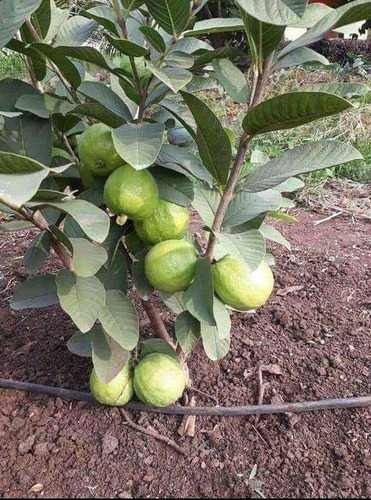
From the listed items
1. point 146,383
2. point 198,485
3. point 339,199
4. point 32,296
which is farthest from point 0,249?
point 339,199

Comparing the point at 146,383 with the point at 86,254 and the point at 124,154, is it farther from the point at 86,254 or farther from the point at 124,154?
the point at 124,154

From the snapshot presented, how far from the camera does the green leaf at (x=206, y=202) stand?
41.0 inches

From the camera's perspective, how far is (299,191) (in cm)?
293

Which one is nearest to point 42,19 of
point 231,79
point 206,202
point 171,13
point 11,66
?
point 171,13

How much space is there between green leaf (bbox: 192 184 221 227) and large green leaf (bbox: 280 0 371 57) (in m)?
0.34

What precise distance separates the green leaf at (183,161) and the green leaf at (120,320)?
0.32m

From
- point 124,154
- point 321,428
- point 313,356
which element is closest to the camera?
point 124,154

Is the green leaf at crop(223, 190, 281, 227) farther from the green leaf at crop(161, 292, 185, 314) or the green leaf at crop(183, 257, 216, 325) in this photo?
the green leaf at crop(161, 292, 185, 314)

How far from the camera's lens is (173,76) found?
0.82m

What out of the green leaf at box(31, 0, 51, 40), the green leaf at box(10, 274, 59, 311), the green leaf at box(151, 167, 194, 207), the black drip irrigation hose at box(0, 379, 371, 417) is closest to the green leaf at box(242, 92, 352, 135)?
the green leaf at box(151, 167, 194, 207)

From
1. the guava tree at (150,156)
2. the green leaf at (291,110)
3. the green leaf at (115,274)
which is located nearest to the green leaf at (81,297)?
the guava tree at (150,156)

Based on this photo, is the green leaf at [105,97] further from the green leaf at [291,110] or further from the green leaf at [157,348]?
the green leaf at [157,348]

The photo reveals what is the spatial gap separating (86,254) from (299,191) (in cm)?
226

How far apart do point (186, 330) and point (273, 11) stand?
0.69 meters
